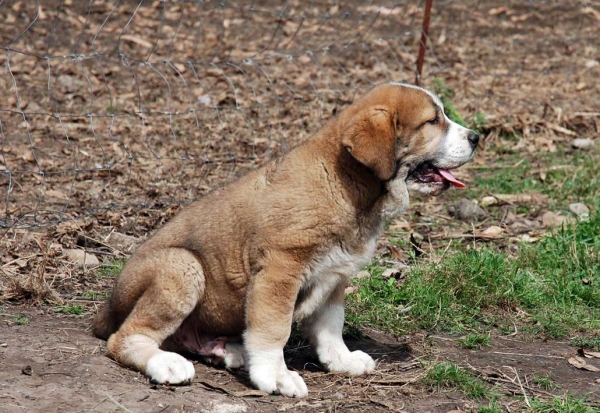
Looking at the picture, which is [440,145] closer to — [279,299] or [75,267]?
[279,299]

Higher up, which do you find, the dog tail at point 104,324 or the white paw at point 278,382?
the white paw at point 278,382

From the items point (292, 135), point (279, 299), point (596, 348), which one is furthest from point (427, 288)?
point (292, 135)

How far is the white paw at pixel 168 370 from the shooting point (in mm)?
4535

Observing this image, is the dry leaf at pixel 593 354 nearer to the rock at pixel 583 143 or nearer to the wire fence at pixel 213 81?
the wire fence at pixel 213 81

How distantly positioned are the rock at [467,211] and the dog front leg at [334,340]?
8.85 feet

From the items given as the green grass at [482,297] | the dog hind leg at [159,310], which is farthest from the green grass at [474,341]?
the dog hind leg at [159,310]

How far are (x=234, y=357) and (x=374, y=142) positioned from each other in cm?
143

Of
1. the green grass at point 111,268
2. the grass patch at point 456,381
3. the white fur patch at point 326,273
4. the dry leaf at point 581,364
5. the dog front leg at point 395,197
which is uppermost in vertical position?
the dog front leg at point 395,197

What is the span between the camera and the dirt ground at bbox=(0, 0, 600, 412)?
185 inches

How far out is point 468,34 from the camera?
12.5 m

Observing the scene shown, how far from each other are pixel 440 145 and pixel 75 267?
2712 mm

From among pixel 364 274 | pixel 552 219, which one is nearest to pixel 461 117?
pixel 552 219

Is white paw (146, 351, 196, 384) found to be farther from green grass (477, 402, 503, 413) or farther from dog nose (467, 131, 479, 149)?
dog nose (467, 131, 479, 149)

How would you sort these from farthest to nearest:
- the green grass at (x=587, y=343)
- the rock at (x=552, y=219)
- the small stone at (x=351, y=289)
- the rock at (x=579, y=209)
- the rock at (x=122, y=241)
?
the rock at (x=579, y=209), the rock at (x=552, y=219), the rock at (x=122, y=241), the small stone at (x=351, y=289), the green grass at (x=587, y=343)
